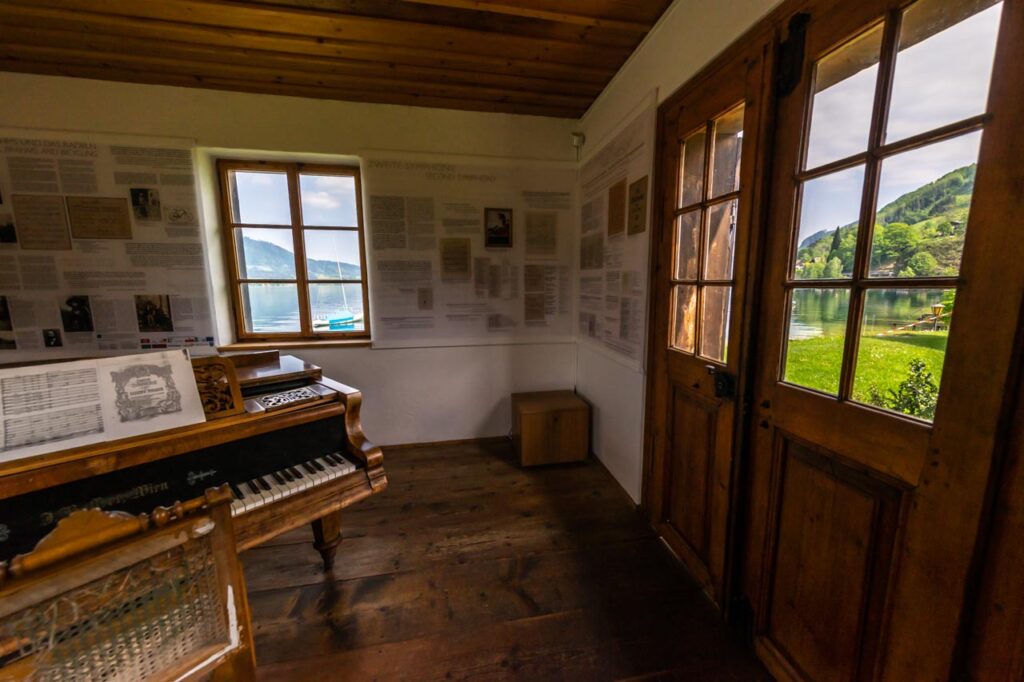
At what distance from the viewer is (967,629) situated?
0.75 meters

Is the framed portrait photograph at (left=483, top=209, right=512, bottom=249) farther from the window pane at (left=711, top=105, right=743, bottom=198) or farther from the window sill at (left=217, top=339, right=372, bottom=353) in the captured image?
the window pane at (left=711, top=105, right=743, bottom=198)

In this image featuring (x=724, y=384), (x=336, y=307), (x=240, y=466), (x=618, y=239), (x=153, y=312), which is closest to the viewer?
(x=240, y=466)

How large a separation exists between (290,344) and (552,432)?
2.07 meters

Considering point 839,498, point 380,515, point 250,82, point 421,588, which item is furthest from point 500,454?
point 250,82

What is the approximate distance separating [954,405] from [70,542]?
167 centimetres

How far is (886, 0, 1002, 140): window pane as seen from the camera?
722mm

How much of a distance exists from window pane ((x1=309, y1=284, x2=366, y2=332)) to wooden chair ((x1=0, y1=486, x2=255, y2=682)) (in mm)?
2342

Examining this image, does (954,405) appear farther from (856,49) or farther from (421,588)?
(421,588)

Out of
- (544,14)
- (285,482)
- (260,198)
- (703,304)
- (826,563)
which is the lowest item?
(826,563)

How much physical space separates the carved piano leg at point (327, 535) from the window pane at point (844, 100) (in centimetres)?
224

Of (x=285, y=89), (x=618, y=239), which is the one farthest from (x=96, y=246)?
(x=618, y=239)

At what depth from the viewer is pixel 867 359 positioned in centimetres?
94

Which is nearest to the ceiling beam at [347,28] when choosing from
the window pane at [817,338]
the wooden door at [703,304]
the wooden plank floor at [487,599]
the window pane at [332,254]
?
the wooden door at [703,304]

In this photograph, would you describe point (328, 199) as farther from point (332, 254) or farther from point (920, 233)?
point (920, 233)
